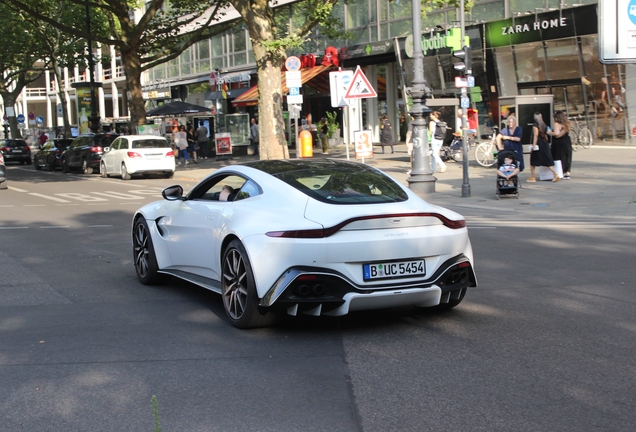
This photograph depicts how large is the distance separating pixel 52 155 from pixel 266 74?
15.6m

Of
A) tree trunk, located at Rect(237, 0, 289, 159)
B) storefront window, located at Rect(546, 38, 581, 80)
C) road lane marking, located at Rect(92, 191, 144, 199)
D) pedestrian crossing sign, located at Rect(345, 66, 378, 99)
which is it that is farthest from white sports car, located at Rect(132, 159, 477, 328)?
storefront window, located at Rect(546, 38, 581, 80)

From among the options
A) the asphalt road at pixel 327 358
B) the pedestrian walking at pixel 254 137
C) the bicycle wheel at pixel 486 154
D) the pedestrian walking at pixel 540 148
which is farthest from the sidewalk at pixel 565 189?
the pedestrian walking at pixel 254 137

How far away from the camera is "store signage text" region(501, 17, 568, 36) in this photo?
30.2m

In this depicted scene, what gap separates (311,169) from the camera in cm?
738

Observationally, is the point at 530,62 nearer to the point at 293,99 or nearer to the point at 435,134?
the point at 435,134

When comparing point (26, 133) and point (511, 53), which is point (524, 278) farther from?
point (26, 133)

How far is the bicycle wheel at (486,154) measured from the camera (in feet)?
83.5

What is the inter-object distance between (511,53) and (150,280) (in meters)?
→ 27.1

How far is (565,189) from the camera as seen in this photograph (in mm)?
18438

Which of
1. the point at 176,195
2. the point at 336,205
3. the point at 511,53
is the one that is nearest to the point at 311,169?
the point at 336,205

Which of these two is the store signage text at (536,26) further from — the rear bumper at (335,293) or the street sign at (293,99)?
the rear bumper at (335,293)

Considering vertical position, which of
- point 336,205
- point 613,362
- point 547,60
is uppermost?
point 547,60

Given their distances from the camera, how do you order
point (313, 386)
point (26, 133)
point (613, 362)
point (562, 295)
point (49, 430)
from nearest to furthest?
point (49, 430) < point (313, 386) < point (613, 362) < point (562, 295) < point (26, 133)

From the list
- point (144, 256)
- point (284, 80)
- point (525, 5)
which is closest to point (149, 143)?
point (284, 80)
